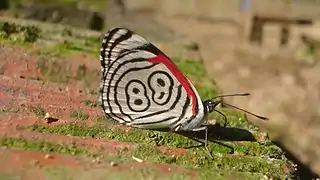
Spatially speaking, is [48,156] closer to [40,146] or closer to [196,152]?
[40,146]

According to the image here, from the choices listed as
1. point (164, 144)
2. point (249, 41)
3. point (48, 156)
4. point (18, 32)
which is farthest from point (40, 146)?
point (249, 41)

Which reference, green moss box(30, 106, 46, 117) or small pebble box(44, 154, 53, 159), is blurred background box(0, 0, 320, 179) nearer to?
green moss box(30, 106, 46, 117)

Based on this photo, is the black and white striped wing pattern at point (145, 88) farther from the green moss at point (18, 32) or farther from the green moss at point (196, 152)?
the green moss at point (18, 32)

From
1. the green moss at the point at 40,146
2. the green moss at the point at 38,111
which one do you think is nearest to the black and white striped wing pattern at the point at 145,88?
the green moss at the point at 38,111

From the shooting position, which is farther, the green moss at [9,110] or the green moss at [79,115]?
the green moss at [79,115]

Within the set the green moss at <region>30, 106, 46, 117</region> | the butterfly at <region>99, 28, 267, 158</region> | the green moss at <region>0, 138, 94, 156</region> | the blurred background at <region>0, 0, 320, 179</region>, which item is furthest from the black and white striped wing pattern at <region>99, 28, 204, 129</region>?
the blurred background at <region>0, 0, 320, 179</region>

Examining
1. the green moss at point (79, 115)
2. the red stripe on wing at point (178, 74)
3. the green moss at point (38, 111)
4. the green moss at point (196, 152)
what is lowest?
the green moss at point (196, 152)

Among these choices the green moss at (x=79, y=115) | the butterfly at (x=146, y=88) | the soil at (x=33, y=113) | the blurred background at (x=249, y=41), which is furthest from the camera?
the blurred background at (x=249, y=41)

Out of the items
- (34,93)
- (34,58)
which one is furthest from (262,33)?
(34,93)
